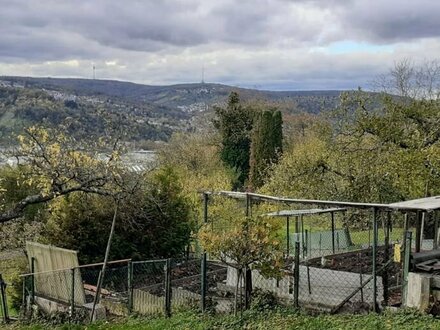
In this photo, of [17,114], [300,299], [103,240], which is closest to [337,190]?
[103,240]

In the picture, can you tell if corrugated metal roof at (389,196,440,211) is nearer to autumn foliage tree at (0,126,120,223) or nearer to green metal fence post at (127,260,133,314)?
green metal fence post at (127,260,133,314)

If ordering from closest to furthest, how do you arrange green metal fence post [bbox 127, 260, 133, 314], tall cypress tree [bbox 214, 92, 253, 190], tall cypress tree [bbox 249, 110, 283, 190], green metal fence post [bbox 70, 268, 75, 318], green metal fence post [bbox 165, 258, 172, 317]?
green metal fence post [bbox 165, 258, 172, 317] < green metal fence post [bbox 127, 260, 133, 314] < green metal fence post [bbox 70, 268, 75, 318] < tall cypress tree [bbox 249, 110, 283, 190] < tall cypress tree [bbox 214, 92, 253, 190]

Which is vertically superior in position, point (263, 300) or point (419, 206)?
point (419, 206)

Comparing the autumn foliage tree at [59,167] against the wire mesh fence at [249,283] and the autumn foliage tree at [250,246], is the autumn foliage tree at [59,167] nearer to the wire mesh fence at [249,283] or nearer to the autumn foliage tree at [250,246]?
the wire mesh fence at [249,283]

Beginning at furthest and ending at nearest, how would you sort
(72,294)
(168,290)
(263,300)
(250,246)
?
(72,294) → (168,290) → (263,300) → (250,246)

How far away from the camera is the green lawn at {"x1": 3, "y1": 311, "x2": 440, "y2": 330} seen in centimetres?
806

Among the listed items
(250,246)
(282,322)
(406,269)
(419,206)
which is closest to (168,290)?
(250,246)

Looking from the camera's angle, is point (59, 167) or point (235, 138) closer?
point (59, 167)

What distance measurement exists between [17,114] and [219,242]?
63.8 metres

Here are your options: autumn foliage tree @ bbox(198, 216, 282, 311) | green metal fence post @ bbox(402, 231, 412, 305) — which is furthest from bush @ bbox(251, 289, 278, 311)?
green metal fence post @ bbox(402, 231, 412, 305)

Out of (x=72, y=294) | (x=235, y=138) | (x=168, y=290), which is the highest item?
(x=235, y=138)

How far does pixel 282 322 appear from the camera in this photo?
897 cm

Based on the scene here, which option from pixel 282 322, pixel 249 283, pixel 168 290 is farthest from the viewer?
pixel 168 290

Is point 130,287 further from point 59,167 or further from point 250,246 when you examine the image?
point 59,167
